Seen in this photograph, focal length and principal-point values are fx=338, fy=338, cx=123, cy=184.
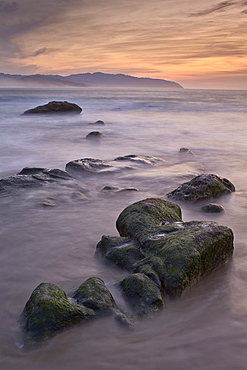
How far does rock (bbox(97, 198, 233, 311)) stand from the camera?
11.4ft

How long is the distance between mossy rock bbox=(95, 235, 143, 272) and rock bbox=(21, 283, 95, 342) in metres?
0.99

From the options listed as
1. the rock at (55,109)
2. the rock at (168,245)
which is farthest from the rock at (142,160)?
the rock at (55,109)

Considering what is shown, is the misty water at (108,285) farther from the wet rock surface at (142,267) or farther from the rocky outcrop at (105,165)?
the rocky outcrop at (105,165)

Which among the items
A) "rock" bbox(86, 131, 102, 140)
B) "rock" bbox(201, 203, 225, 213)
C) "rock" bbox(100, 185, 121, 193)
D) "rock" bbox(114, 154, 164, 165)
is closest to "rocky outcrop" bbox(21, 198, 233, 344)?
"rock" bbox(201, 203, 225, 213)

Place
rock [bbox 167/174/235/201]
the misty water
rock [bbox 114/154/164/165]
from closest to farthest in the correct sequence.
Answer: the misty water
rock [bbox 167/174/235/201]
rock [bbox 114/154/164/165]

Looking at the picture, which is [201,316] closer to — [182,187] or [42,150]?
[182,187]

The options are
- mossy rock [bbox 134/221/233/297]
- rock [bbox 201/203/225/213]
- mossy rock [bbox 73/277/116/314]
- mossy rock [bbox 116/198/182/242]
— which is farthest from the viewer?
rock [bbox 201/203/225/213]

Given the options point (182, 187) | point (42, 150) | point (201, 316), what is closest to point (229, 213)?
point (182, 187)

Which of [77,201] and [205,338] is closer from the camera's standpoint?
[205,338]

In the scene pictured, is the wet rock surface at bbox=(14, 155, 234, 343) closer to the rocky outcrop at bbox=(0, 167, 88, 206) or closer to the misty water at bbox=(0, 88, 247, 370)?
the misty water at bbox=(0, 88, 247, 370)

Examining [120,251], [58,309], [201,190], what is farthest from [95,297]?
[201,190]

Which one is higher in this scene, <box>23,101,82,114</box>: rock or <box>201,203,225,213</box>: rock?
<box>23,101,82,114</box>: rock

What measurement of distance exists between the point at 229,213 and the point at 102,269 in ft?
9.68

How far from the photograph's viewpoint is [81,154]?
1203 cm
